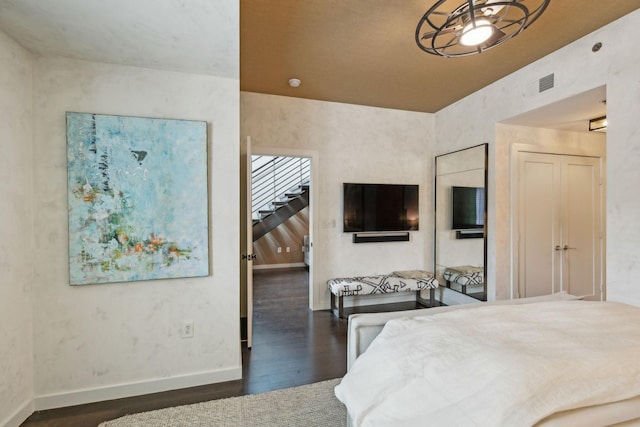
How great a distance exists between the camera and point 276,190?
6.52m

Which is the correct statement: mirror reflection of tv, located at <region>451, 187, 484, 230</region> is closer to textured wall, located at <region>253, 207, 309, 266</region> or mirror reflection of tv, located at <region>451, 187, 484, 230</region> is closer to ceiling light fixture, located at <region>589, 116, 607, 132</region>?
ceiling light fixture, located at <region>589, 116, 607, 132</region>

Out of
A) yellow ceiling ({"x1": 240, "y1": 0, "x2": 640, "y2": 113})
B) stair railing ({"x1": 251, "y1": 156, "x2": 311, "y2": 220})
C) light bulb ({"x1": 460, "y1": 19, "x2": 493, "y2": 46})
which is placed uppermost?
yellow ceiling ({"x1": 240, "y1": 0, "x2": 640, "y2": 113})

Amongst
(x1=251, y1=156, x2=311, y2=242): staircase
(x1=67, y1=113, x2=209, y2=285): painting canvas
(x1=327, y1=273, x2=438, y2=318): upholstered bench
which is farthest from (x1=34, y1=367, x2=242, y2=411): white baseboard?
(x1=251, y1=156, x2=311, y2=242): staircase

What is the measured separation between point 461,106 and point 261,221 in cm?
420

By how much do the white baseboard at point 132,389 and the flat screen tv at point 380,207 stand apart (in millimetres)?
2298

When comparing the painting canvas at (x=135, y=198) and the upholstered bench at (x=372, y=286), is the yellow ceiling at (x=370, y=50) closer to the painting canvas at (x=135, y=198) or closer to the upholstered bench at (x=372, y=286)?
the painting canvas at (x=135, y=198)

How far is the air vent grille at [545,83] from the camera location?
269 centimetres

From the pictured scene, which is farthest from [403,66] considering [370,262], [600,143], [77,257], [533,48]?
[77,257]

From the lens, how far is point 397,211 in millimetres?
4145

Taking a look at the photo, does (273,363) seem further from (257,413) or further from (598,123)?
(598,123)

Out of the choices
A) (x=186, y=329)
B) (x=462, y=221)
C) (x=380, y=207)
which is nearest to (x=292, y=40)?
(x=380, y=207)

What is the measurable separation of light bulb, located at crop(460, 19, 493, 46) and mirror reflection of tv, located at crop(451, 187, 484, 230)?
7.23ft

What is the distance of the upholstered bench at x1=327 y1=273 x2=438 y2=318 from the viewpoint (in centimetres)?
359

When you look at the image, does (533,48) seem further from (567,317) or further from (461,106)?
(567,317)
